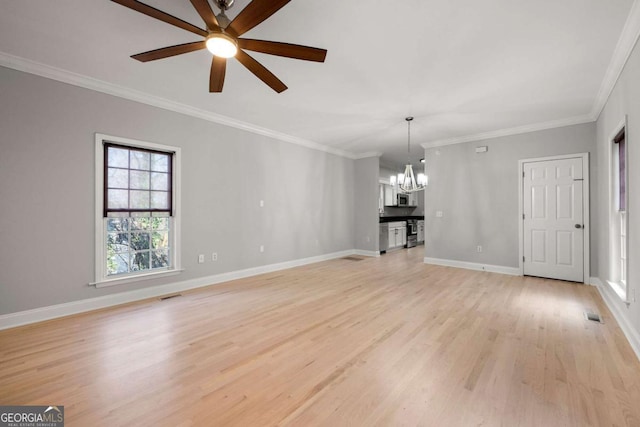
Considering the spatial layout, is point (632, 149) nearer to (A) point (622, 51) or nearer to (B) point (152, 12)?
(A) point (622, 51)

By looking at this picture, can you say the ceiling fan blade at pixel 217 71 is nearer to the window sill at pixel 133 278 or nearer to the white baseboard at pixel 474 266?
the window sill at pixel 133 278

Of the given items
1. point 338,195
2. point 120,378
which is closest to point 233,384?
point 120,378

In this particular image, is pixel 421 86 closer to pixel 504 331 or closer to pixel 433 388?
pixel 504 331

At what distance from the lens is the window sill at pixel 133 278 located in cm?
343

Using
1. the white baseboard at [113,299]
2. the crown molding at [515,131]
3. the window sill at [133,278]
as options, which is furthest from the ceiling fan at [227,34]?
the crown molding at [515,131]

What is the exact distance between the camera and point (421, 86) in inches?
135

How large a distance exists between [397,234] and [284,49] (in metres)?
6.95

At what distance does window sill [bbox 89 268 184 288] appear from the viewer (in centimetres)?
343

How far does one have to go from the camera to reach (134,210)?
3773 millimetres

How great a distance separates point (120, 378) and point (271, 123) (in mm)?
4148

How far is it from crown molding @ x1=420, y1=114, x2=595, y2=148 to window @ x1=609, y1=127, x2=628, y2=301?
149 cm

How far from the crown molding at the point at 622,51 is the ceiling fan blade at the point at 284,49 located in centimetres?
244

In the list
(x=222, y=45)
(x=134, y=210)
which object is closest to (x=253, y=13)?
(x=222, y=45)

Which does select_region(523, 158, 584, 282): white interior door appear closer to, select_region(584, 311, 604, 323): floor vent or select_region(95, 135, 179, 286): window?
select_region(584, 311, 604, 323): floor vent
